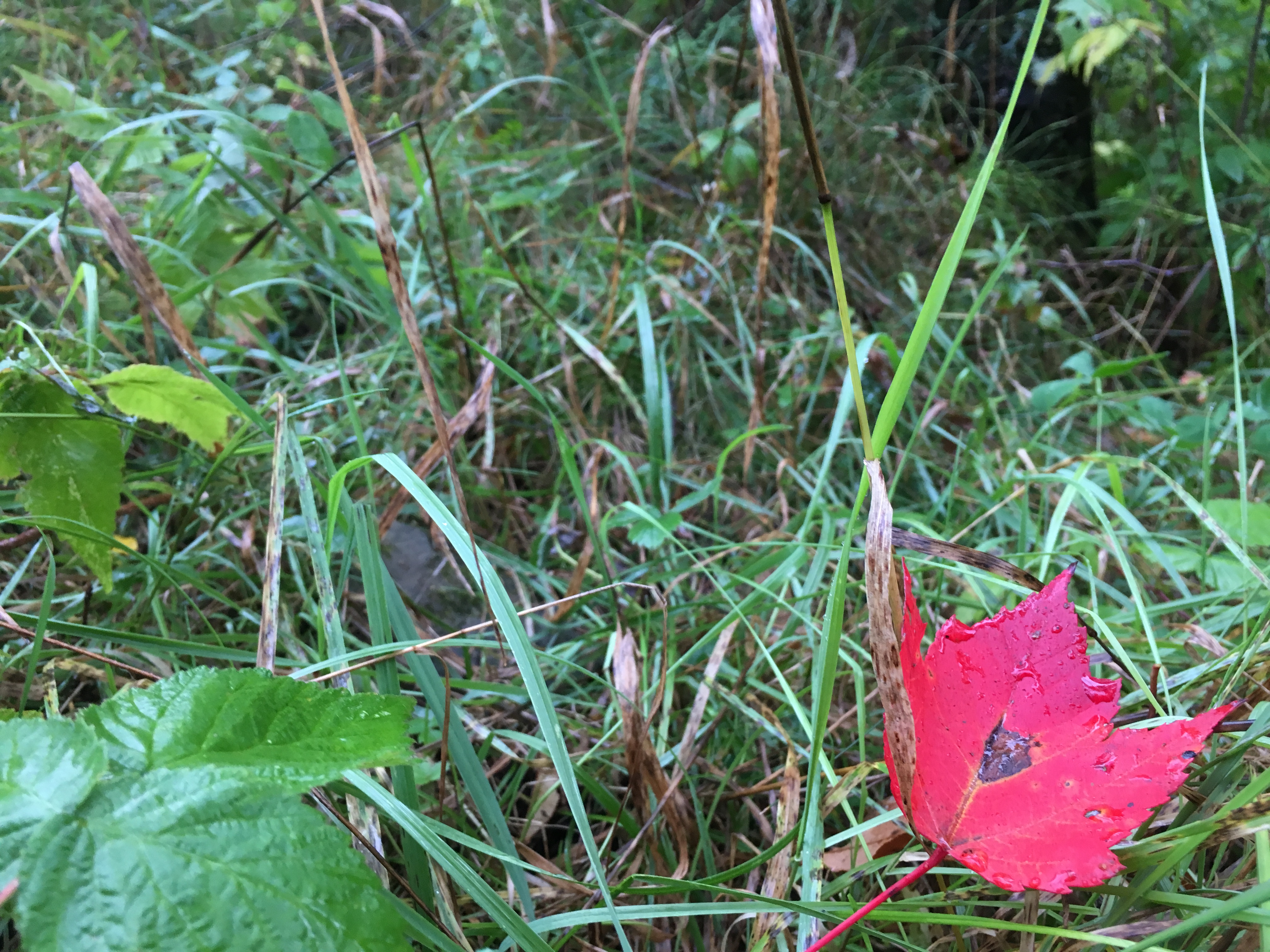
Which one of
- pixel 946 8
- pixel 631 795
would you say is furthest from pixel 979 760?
pixel 946 8

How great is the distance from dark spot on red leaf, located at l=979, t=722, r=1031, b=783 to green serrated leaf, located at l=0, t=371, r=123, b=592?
0.70 meters

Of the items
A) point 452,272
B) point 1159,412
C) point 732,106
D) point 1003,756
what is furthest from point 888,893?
point 732,106

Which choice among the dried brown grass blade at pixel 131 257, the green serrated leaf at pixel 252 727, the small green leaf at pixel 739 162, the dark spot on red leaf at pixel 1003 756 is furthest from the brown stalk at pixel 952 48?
the green serrated leaf at pixel 252 727

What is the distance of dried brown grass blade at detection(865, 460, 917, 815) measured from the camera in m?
0.37

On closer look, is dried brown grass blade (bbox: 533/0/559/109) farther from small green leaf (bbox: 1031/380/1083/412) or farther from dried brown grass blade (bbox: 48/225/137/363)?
small green leaf (bbox: 1031/380/1083/412)

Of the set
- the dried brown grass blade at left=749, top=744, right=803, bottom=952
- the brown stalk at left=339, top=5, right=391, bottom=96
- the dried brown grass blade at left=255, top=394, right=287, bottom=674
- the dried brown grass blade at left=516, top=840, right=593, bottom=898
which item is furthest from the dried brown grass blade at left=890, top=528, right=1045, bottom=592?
the brown stalk at left=339, top=5, right=391, bottom=96

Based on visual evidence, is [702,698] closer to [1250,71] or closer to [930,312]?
[930,312]

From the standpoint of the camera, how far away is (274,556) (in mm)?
562

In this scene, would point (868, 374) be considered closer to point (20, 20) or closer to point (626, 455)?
point (626, 455)

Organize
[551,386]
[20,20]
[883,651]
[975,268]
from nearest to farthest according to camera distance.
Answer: [883,651], [551,386], [20,20], [975,268]

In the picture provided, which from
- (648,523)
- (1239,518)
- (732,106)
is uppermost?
(732,106)

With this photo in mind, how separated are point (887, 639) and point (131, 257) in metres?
0.88

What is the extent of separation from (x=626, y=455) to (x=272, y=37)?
198 cm

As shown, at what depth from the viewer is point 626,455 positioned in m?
1.06
